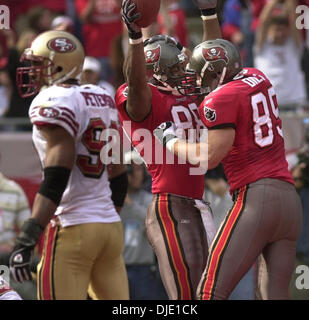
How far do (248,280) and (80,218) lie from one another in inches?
98.0

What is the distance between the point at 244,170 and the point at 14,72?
4.91m

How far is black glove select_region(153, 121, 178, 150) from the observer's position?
472 centimetres

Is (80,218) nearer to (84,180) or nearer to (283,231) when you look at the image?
(84,180)

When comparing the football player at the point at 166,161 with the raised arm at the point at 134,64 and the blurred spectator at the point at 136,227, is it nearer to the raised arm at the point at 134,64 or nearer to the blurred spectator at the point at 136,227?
the raised arm at the point at 134,64

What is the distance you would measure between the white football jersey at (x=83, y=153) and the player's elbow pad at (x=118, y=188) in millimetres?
354

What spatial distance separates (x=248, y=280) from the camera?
704cm

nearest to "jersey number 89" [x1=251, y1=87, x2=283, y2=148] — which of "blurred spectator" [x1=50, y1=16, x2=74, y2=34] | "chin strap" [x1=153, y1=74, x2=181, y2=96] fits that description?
"chin strap" [x1=153, y1=74, x2=181, y2=96]

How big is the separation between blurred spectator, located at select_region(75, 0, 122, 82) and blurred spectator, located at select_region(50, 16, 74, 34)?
0.29m

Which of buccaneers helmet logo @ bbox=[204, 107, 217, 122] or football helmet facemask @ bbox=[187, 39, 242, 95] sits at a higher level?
football helmet facemask @ bbox=[187, 39, 242, 95]

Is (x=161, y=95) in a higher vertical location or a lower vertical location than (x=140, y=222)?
higher

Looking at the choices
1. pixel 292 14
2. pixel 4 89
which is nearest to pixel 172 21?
pixel 292 14

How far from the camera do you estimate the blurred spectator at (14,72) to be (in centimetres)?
891

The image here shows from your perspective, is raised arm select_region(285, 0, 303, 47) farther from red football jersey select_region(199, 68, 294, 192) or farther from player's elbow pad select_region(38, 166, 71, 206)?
player's elbow pad select_region(38, 166, 71, 206)
